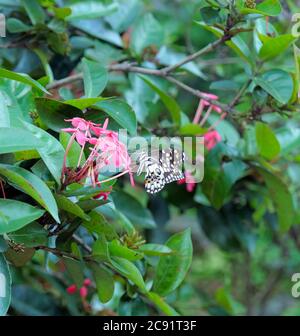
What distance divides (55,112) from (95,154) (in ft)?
0.49

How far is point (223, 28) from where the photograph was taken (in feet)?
3.97

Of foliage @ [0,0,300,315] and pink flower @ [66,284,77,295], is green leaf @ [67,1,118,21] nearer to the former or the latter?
foliage @ [0,0,300,315]

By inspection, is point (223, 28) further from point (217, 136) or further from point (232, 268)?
point (232, 268)

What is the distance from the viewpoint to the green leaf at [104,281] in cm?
108

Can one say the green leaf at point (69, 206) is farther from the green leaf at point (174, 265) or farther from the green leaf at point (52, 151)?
the green leaf at point (174, 265)

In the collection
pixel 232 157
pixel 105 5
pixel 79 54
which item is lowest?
pixel 232 157

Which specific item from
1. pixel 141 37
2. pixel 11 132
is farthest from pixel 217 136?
pixel 11 132

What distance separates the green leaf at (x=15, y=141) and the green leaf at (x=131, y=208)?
0.67 metres

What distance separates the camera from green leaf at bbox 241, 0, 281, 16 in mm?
1133

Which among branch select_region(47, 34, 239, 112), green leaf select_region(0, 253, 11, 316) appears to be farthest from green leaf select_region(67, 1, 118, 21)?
green leaf select_region(0, 253, 11, 316)

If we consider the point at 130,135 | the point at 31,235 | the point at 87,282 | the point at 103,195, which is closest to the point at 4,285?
the point at 31,235

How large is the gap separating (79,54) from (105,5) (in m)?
0.14

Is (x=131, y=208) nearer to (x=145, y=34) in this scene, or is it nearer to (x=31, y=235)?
(x=145, y=34)
